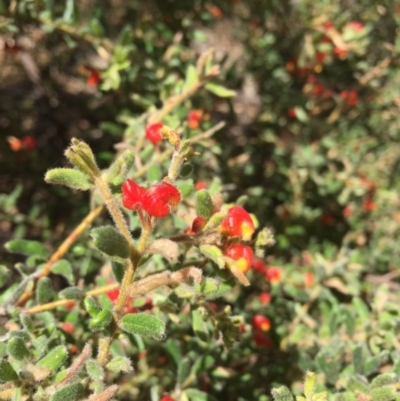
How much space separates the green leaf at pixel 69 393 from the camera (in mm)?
997

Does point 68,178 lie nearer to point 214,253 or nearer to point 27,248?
point 214,253

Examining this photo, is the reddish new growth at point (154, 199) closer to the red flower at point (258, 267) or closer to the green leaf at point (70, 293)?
the green leaf at point (70, 293)

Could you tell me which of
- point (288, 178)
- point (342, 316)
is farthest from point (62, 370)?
point (288, 178)

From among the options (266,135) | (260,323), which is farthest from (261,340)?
(266,135)

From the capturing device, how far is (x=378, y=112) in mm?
3082

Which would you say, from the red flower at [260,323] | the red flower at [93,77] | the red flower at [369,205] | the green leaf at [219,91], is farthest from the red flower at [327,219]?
the red flower at [93,77]

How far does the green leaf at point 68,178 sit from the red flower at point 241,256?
354mm

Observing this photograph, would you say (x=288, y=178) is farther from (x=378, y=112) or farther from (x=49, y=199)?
(x=49, y=199)

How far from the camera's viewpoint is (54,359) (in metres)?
1.15

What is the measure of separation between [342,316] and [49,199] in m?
1.85

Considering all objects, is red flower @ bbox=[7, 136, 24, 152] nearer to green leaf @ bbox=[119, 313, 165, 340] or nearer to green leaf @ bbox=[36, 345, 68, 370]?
green leaf @ bbox=[36, 345, 68, 370]

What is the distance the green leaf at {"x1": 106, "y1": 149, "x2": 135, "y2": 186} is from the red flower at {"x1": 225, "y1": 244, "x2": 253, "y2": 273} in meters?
0.30

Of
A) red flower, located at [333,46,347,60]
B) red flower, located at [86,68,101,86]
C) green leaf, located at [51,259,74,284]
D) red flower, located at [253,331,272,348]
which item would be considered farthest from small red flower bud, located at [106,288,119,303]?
red flower, located at [333,46,347,60]

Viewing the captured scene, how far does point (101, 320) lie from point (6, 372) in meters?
0.25
